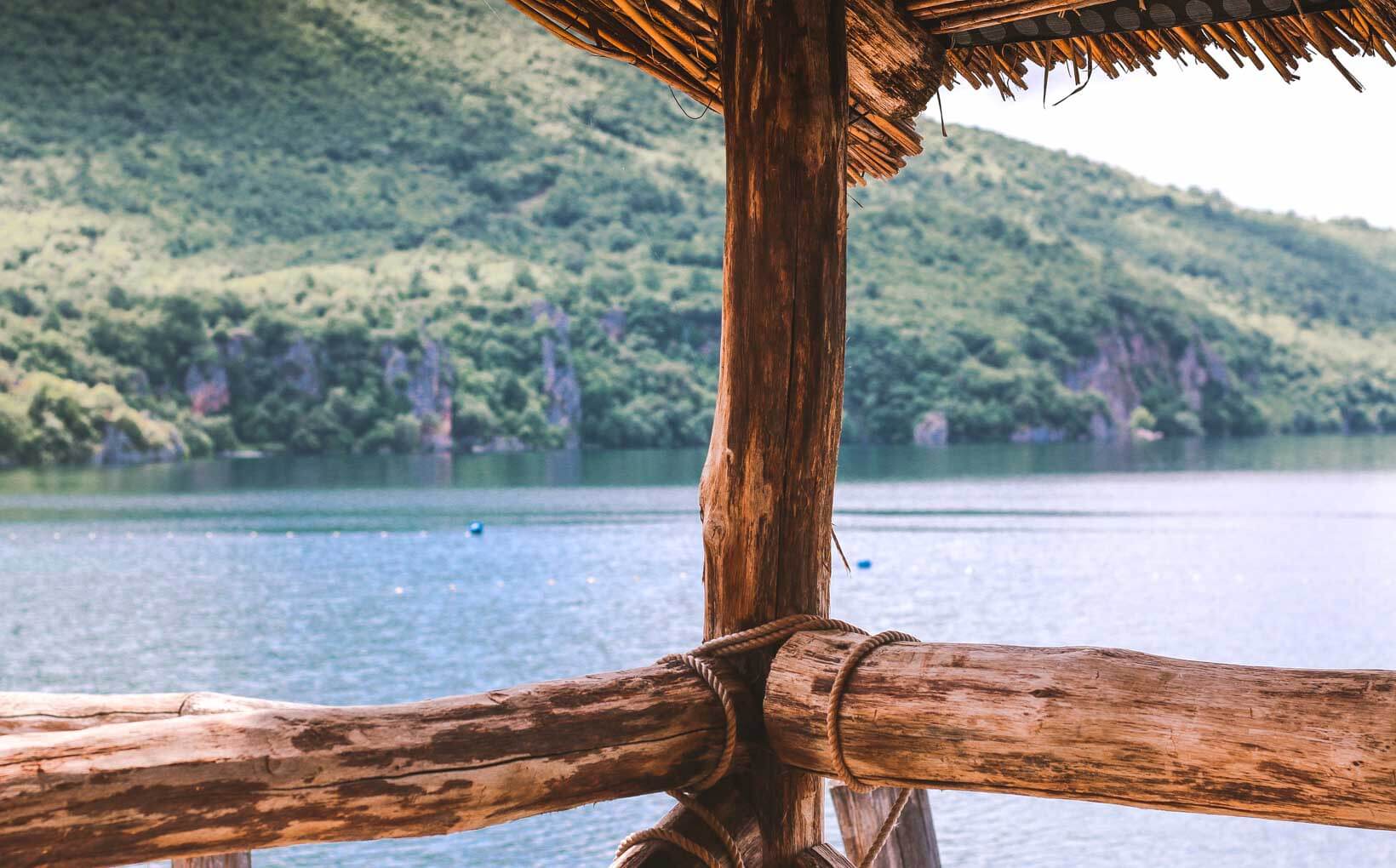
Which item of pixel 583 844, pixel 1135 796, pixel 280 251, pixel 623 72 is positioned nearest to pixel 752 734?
pixel 1135 796

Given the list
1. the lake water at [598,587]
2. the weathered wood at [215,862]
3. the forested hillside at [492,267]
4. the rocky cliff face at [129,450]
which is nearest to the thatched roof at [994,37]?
the weathered wood at [215,862]

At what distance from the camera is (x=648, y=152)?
8094 cm

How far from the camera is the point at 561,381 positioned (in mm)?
63031

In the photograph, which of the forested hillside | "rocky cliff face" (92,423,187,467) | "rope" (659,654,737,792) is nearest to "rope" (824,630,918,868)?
"rope" (659,654,737,792)

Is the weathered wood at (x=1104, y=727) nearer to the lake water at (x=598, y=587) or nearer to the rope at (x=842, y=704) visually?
the rope at (x=842, y=704)

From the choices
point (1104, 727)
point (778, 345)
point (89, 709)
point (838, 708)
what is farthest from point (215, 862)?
point (1104, 727)

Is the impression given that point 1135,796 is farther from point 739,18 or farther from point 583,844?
point 583,844

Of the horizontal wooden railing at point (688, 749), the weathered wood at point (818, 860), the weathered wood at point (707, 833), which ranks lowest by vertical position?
the weathered wood at point (818, 860)

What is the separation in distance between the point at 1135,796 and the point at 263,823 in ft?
3.18

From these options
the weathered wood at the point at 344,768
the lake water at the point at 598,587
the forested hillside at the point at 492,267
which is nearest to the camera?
the weathered wood at the point at 344,768

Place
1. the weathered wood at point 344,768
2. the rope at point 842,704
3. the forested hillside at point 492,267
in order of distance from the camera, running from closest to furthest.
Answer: the weathered wood at point 344,768 → the rope at point 842,704 → the forested hillside at point 492,267

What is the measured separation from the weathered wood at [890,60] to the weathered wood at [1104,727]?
3.15 feet

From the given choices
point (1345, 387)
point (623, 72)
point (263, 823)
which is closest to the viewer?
point (263, 823)

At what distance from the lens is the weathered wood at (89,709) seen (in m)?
2.06
